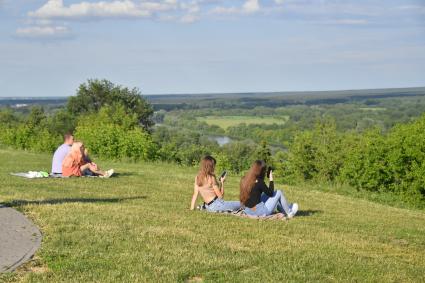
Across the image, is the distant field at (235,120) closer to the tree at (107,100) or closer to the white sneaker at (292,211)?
the tree at (107,100)

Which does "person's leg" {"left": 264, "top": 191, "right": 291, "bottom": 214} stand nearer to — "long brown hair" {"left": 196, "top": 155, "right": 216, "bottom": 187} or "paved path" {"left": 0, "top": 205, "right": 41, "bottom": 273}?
"long brown hair" {"left": 196, "top": 155, "right": 216, "bottom": 187}

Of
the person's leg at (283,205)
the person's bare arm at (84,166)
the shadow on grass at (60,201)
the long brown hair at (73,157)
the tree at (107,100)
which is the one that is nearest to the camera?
the shadow on grass at (60,201)

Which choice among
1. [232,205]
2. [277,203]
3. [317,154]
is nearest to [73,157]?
[232,205]

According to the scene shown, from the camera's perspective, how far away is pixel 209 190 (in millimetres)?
12891

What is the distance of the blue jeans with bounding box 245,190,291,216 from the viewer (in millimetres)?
12383

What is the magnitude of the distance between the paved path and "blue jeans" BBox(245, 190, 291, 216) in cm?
441

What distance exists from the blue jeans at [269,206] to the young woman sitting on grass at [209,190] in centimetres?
49

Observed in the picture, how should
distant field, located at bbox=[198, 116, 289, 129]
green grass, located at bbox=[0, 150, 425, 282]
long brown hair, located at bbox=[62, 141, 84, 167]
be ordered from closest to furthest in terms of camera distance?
green grass, located at bbox=[0, 150, 425, 282] → long brown hair, located at bbox=[62, 141, 84, 167] → distant field, located at bbox=[198, 116, 289, 129]

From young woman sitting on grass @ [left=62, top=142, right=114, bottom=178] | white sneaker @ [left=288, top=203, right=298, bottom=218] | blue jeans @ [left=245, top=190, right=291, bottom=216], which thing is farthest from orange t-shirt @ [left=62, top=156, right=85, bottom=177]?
white sneaker @ [left=288, top=203, right=298, bottom=218]

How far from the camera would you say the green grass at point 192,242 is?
24.9 ft

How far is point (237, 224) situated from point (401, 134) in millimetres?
22520

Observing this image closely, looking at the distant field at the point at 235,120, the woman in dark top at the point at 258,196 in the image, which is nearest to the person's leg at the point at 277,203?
the woman in dark top at the point at 258,196

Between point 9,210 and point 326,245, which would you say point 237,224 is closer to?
point 326,245

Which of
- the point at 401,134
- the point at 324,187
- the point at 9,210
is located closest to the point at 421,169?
the point at 401,134
